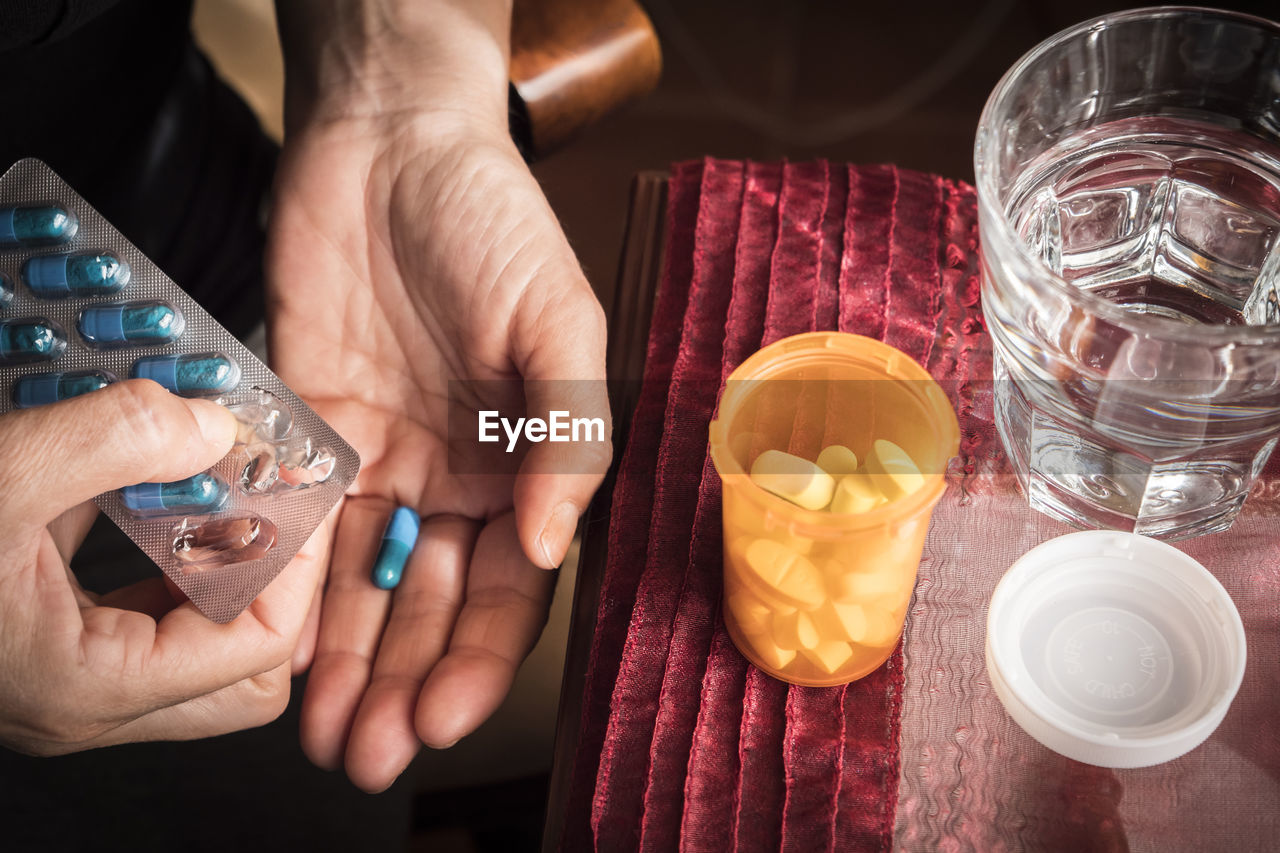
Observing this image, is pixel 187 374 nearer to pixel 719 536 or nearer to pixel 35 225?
pixel 35 225

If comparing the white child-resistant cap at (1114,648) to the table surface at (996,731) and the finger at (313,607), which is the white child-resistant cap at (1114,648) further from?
the finger at (313,607)

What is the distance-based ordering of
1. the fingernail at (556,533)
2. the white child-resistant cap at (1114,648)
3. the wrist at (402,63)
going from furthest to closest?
the wrist at (402,63), the fingernail at (556,533), the white child-resistant cap at (1114,648)

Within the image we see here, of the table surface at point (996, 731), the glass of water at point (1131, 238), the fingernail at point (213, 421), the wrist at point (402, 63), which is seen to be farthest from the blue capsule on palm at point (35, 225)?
the glass of water at point (1131, 238)

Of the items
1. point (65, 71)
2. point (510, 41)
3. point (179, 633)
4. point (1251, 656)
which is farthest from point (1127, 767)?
point (65, 71)

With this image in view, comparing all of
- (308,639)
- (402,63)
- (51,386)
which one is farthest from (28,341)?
(402,63)

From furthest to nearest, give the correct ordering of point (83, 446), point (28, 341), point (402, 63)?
point (402, 63) < point (28, 341) < point (83, 446)

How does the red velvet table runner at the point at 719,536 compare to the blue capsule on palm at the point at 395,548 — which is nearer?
the red velvet table runner at the point at 719,536
